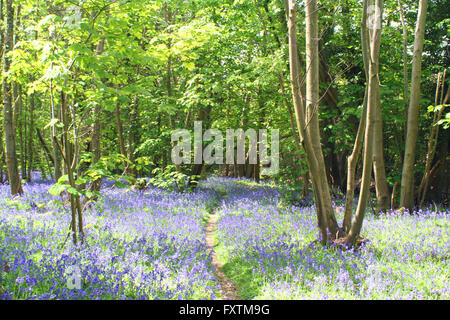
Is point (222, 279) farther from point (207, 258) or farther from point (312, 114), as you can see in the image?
point (312, 114)

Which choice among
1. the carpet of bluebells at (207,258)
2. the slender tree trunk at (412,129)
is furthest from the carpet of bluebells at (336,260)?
the slender tree trunk at (412,129)

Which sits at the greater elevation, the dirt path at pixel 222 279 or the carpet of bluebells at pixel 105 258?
the carpet of bluebells at pixel 105 258

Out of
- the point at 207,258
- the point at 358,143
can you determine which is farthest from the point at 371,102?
the point at 207,258

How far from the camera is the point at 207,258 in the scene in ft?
17.5

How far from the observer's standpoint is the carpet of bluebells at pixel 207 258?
3.68 m

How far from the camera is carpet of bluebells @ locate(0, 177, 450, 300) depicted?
368 cm

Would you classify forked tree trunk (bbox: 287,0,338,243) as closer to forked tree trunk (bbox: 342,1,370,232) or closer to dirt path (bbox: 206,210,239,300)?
forked tree trunk (bbox: 342,1,370,232)

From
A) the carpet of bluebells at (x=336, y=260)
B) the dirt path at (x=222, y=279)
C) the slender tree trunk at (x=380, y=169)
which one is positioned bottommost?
the dirt path at (x=222, y=279)

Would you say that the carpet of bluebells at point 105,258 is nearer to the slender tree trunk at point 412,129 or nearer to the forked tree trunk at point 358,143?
the forked tree trunk at point 358,143

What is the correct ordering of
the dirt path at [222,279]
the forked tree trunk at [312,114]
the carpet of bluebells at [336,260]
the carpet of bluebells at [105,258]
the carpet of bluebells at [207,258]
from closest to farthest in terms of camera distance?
1. the carpet of bluebells at [105,258]
2. the carpet of bluebells at [207,258]
3. the carpet of bluebells at [336,260]
4. the dirt path at [222,279]
5. the forked tree trunk at [312,114]
